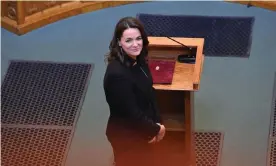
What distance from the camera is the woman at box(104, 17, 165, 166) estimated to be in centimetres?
321

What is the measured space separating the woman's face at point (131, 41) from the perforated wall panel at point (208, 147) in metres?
1.26

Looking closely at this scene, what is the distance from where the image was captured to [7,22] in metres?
5.54

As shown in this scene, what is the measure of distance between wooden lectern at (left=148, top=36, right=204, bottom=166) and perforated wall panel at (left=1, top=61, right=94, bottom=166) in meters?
0.79

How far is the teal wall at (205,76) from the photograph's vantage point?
4395mm

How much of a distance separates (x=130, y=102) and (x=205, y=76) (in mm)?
1899

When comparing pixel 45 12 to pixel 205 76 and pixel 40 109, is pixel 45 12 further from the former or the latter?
pixel 205 76

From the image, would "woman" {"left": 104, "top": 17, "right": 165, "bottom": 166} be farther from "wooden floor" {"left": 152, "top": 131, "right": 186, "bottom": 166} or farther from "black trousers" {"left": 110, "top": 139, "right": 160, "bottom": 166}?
"wooden floor" {"left": 152, "top": 131, "right": 186, "bottom": 166}

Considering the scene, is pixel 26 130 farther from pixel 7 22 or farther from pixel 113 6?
pixel 113 6

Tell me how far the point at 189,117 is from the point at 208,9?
221 cm

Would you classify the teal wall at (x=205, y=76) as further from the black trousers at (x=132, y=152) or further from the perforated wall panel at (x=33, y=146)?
the black trousers at (x=132, y=152)

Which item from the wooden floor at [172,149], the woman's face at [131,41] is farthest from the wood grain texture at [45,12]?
the woman's face at [131,41]

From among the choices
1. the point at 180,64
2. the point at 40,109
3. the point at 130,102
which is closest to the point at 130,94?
the point at 130,102

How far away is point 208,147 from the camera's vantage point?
4367 mm

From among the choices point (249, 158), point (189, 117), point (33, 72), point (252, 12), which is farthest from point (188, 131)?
point (252, 12)
